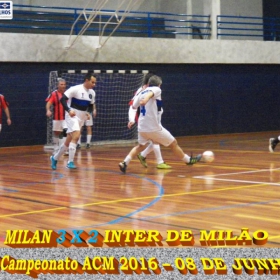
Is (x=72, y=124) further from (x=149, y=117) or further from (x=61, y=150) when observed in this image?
(x=149, y=117)

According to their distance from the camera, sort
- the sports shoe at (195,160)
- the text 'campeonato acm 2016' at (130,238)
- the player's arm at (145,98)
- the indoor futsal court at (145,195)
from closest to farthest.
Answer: the text 'campeonato acm 2016' at (130,238), the indoor futsal court at (145,195), the player's arm at (145,98), the sports shoe at (195,160)

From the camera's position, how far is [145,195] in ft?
33.0

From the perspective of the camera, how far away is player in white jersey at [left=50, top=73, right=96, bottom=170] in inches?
544

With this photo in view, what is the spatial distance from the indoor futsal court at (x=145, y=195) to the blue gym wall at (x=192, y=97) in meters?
4.87

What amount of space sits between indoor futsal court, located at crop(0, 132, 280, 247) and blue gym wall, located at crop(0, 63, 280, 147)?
487cm

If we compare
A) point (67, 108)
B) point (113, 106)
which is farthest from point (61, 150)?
point (113, 106)

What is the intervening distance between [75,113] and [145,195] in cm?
439

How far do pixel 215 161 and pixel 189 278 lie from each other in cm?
948

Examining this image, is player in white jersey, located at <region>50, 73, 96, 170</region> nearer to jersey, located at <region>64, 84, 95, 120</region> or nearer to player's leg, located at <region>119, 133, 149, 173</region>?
jersey, located at <region>64, 84, 95, 120</region>

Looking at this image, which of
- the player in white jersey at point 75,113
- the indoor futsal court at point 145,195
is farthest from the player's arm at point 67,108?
the indoor futsal court at point 145,195

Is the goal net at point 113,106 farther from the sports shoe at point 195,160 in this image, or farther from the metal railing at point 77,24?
the sports shoe at point 195,160

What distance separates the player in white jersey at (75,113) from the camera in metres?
13.8

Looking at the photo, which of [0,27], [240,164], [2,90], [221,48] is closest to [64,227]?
[240,164]

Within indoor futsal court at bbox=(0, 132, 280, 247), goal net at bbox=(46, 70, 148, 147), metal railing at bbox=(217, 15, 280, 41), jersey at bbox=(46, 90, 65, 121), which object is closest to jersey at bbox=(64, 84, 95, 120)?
indoor futsal court at bbox=(0, 132, 280, 247)
